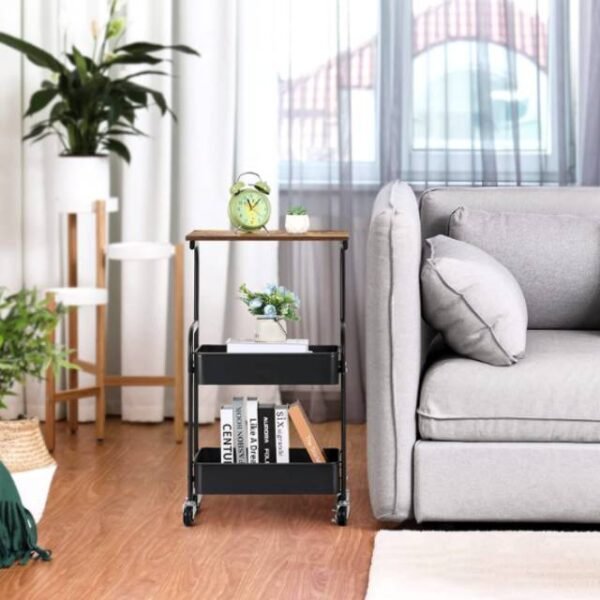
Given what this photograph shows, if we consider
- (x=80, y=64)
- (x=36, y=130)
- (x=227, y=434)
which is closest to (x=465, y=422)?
(x=227, y=434)

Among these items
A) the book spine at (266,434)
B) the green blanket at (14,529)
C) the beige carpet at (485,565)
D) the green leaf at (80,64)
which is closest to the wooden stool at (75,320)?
the green leaf at (80,64)

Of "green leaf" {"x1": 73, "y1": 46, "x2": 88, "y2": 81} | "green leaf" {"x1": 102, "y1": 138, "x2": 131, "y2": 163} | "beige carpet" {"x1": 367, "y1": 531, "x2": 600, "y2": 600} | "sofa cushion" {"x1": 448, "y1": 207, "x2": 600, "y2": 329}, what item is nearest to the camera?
"beige carpet" {"x1": 367, "y1": 531, "x2": 600, "y2": 600}

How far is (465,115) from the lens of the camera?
4730mm

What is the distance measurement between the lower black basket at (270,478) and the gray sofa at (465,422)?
0.16 meters

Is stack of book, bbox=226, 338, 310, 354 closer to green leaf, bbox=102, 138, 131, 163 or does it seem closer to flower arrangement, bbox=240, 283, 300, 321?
flower arrangement, bbox=240, 283, 300, 321

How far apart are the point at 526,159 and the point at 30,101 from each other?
67.1 inches

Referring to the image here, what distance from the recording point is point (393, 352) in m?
3.28

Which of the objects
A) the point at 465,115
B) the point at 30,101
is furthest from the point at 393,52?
the point at 30,101

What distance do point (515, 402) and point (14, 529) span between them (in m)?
1.21

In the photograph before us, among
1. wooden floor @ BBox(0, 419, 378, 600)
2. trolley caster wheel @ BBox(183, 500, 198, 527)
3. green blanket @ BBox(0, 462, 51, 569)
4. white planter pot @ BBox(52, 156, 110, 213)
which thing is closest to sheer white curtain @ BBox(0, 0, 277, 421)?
white planter pot @ BBox(52, 156, 110, 213)

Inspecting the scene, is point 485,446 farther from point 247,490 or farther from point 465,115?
point 465,115

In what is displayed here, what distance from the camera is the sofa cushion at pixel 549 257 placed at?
12.4ft

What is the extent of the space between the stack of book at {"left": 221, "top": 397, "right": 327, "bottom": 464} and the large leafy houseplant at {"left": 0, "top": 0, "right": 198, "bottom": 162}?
125 centimetres

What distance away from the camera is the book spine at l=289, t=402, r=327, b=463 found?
3.42 meters
